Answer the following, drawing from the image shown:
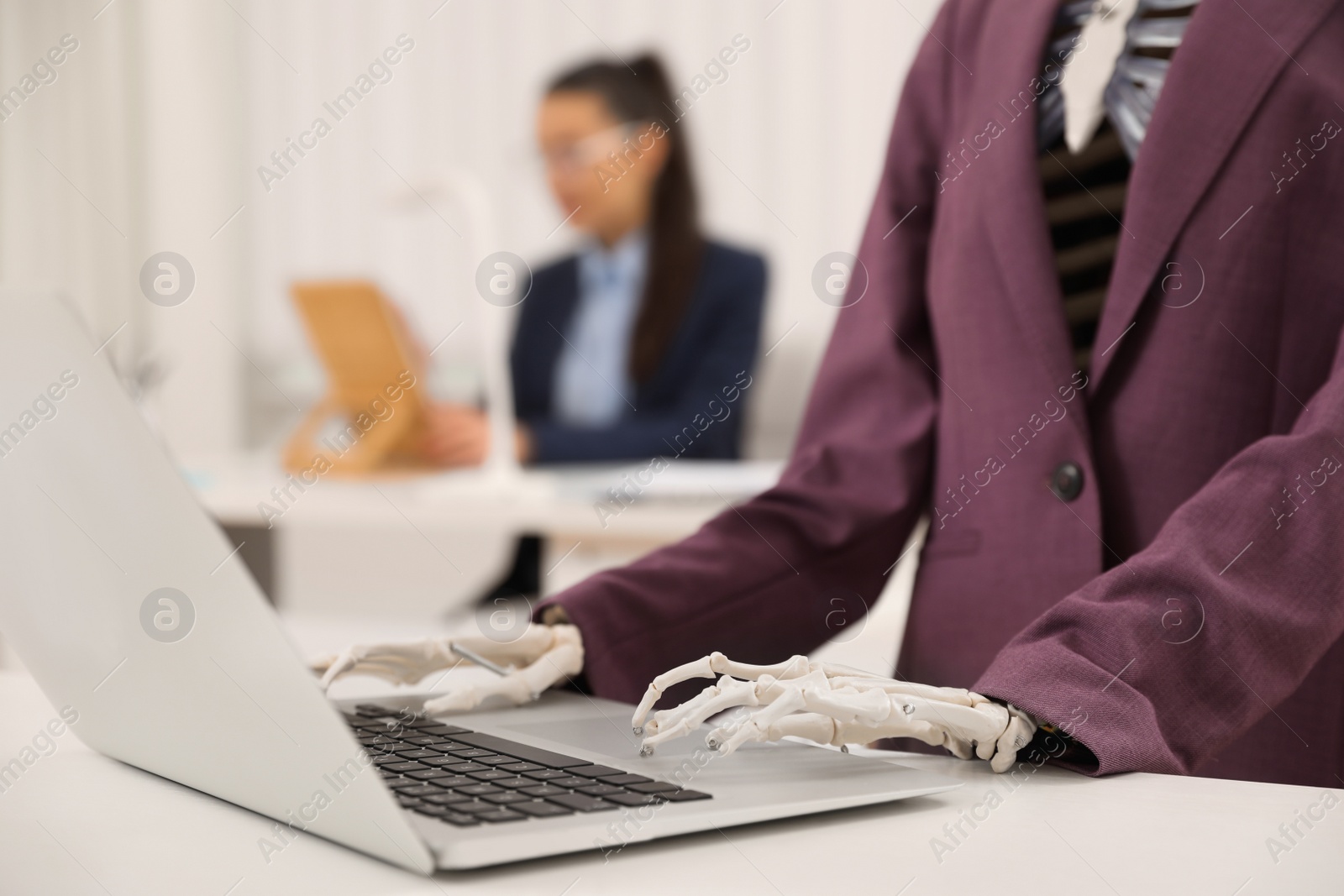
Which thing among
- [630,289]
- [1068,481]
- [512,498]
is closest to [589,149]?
[630,289]

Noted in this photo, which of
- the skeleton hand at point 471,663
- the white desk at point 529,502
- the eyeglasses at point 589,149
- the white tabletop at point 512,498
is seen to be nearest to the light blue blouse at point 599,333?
the eyeglasses at point 589,149

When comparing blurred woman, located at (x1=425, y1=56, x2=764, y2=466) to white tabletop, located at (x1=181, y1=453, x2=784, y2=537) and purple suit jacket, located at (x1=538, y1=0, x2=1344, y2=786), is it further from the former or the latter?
purple suit jacket, located at (x1=538, y1=0, x2=1344, y2=786)

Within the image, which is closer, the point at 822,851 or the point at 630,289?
the point at 822,851

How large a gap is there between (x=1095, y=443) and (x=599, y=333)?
2438 millimetres

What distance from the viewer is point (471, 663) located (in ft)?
2.34

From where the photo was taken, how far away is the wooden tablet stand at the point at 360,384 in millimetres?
2141

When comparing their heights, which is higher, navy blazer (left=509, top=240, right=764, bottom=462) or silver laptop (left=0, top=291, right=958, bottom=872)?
silver laptop (left=0, top=291, right=958, bottom=872)

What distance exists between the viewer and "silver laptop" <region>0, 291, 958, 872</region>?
16.7 inches

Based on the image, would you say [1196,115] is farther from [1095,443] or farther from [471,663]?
[471,663]

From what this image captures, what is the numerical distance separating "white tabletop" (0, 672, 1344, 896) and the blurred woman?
2.28 m

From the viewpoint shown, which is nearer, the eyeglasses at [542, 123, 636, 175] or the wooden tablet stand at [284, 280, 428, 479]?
the wooden tablet stand at [284, 280, 428, 479]

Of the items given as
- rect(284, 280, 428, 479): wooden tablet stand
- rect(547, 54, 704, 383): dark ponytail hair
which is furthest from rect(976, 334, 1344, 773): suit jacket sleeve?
rect(547, 54, 704, 383): dark ponytail hair

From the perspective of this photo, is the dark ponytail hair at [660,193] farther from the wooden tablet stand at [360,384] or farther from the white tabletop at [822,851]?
the white tabletop at [822,851]

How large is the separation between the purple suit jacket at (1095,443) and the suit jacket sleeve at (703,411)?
168cm
